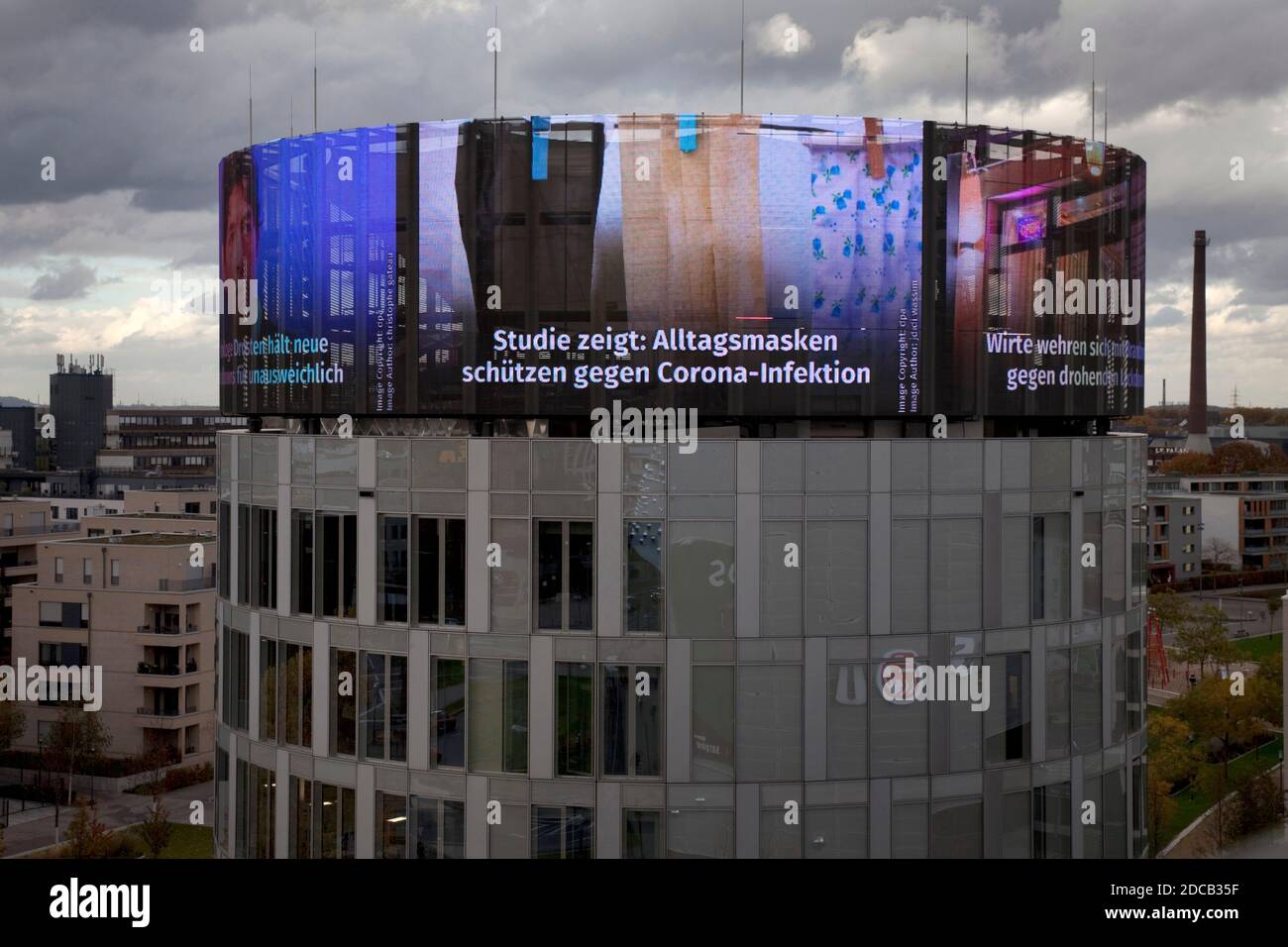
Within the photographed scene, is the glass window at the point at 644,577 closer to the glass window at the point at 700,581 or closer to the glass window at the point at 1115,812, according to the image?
the glass window at the point at 700,581

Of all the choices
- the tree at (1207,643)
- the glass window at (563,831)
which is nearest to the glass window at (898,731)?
the glass window at (563,831)

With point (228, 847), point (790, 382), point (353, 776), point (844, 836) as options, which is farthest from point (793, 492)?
point (228, 847)

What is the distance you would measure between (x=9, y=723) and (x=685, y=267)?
260ft

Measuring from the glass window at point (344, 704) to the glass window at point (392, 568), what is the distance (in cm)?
153

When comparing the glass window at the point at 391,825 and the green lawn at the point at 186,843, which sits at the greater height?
the glass window at the point at 391,825

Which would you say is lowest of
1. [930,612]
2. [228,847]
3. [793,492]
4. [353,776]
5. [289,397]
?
[228,847]

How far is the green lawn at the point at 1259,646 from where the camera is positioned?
108 metres

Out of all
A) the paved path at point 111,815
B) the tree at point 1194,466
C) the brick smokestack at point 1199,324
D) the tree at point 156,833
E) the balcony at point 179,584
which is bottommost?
the paved path at point 111,815

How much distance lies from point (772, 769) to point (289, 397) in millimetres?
15827

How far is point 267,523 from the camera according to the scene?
34.5 metres

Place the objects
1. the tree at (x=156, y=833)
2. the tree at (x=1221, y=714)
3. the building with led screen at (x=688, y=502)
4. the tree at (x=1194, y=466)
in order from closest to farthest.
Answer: the building with led screen at (x=688, y=502) → the tree at (x=156, y=833) → the tree at (x=1221, y=714) → the tree at (x=1194, y=466)

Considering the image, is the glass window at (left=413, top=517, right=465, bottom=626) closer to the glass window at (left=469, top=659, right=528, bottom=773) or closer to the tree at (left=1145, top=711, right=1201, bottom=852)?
the glass window at (left=469, top=659, right=528, bottom=773)

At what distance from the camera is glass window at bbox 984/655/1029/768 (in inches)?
1251
